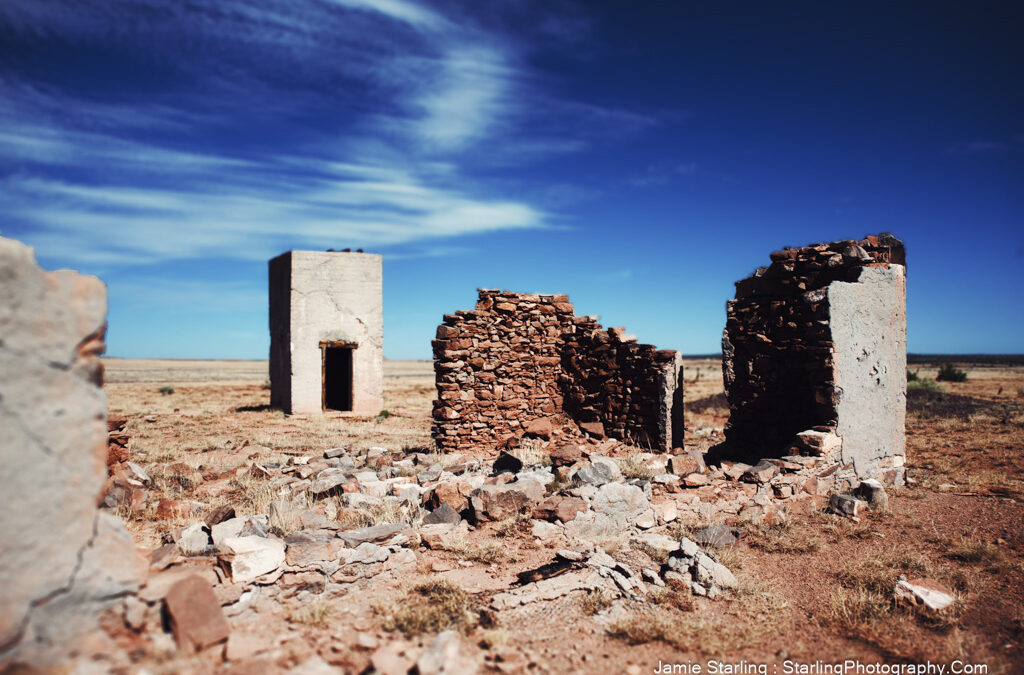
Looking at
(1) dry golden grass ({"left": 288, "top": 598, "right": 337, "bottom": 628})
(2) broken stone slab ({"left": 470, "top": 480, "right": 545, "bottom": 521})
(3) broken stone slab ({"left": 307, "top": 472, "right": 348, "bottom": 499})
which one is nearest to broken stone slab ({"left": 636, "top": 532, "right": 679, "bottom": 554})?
(2) broken stone slab ({"left": 470, "top": 480, "right": 545, "bottom": 521})

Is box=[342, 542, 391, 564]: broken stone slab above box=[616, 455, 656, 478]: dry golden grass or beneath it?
beneath

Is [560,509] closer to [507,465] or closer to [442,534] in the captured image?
[442,534]

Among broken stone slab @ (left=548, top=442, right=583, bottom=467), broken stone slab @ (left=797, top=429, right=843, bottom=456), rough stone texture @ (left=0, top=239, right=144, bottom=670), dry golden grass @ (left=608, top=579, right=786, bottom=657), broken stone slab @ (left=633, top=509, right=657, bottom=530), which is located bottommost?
dry golden grass @ (left=608, top=579, right=786, bottom=657)

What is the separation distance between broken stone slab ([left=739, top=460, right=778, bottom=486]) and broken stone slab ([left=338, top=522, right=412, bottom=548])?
391cm

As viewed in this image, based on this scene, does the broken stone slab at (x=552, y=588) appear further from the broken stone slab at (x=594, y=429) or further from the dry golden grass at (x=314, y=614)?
the broken stone slab at (x=594, y=429)

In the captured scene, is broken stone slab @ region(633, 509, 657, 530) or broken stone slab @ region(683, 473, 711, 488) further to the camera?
broken stone slab @ region(683, 473, 711, 488)

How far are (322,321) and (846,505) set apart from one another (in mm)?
12945

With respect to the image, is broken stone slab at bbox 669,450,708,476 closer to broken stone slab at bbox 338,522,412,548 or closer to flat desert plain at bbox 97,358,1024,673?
flat desert plain at bbox 97,358,1024,673

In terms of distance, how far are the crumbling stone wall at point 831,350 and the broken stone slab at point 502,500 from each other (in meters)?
3.43

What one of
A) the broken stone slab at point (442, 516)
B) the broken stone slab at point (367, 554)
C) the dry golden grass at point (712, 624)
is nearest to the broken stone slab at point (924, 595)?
the dry golden grass at point (712, 624)

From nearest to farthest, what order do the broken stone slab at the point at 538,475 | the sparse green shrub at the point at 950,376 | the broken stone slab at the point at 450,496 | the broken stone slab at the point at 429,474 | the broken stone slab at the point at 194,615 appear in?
the broken stone slab at the point at 194,615 < the broken stone slab at the point at 450,496 < the broken stone slab at the point at 538,475 < the broken stone slab at the point at 429,474 < the sparse green shrub at the point at 950,376

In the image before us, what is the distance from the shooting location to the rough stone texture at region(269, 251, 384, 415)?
1540cm

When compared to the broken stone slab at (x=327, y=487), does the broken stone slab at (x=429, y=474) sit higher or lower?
lower

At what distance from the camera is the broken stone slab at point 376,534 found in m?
4.72
